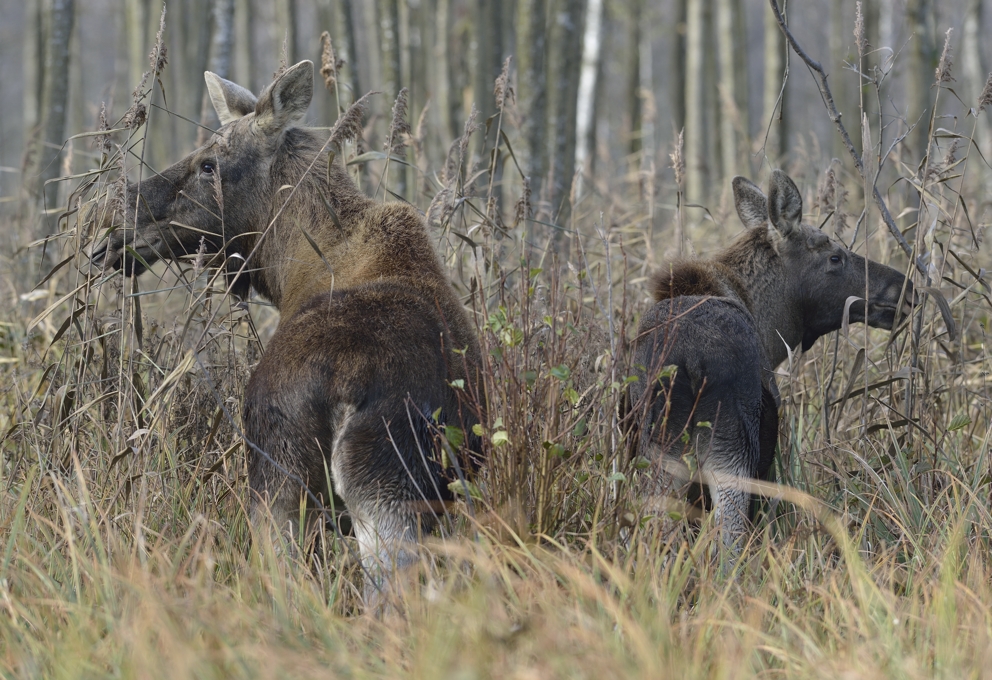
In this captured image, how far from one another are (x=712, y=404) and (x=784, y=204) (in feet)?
4.94

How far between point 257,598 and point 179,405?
1.65 meters

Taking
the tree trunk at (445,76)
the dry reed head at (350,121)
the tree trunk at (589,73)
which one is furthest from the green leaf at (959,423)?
the tree trunk at (589,73)

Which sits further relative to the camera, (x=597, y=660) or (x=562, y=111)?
(x=562, y=111)

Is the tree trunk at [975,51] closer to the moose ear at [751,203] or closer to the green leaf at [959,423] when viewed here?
the moose ear at [751,203]

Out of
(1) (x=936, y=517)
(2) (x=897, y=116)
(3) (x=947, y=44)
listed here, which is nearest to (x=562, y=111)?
(2) (x=897, y=116)

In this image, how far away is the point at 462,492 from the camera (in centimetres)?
339

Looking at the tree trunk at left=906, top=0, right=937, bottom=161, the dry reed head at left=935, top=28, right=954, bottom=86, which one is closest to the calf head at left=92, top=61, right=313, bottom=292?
the dry reed head at left=935, top=28, right=954, bottom=86

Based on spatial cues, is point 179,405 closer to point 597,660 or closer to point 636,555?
point 636,555

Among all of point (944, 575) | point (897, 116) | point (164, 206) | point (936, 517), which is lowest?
point (936, 517)

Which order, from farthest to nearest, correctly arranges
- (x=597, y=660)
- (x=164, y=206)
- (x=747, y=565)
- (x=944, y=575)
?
(x=164, y=206), (x=747, y=565), (x=944, y=575), (x=597, y=660)

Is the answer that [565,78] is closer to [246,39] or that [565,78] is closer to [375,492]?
[375,492]

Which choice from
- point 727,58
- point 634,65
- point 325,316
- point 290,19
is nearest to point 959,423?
point 325,316

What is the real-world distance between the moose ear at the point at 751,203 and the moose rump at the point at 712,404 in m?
1.30

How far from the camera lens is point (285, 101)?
4438 millimetres
